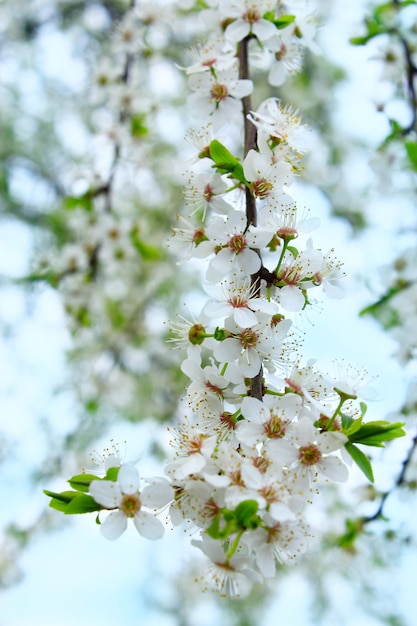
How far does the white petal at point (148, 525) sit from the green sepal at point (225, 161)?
1.79 ft

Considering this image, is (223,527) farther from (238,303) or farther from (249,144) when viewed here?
(249,144)

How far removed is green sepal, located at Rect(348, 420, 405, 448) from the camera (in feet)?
3.10

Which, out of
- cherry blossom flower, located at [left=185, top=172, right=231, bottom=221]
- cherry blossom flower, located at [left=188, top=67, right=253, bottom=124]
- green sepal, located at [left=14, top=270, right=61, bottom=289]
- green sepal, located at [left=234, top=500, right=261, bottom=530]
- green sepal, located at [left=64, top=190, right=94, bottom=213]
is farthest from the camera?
green sepal, located at [left=64, top=190, right=94, bottom=213]

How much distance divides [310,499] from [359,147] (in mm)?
3208

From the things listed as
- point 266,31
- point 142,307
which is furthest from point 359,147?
point 266,31

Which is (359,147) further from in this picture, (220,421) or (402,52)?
(220,421)

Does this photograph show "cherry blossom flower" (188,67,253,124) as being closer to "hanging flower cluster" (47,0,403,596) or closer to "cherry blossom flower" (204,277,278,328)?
"hanging flower cluster" (47,0,403,596)

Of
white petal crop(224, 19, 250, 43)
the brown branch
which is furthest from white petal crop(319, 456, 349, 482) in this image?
white petal crop(224, 19, 250, 43)

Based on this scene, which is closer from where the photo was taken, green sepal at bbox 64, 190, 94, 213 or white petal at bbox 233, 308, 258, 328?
white petal at bbox 233, 308, 258, 328

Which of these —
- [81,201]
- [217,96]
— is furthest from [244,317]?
[81,201]

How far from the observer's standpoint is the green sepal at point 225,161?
42.2 inches

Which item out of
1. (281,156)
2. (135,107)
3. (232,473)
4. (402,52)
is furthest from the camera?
(135,107)

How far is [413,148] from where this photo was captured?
175cm

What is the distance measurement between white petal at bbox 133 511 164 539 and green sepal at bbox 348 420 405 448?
30 cm
